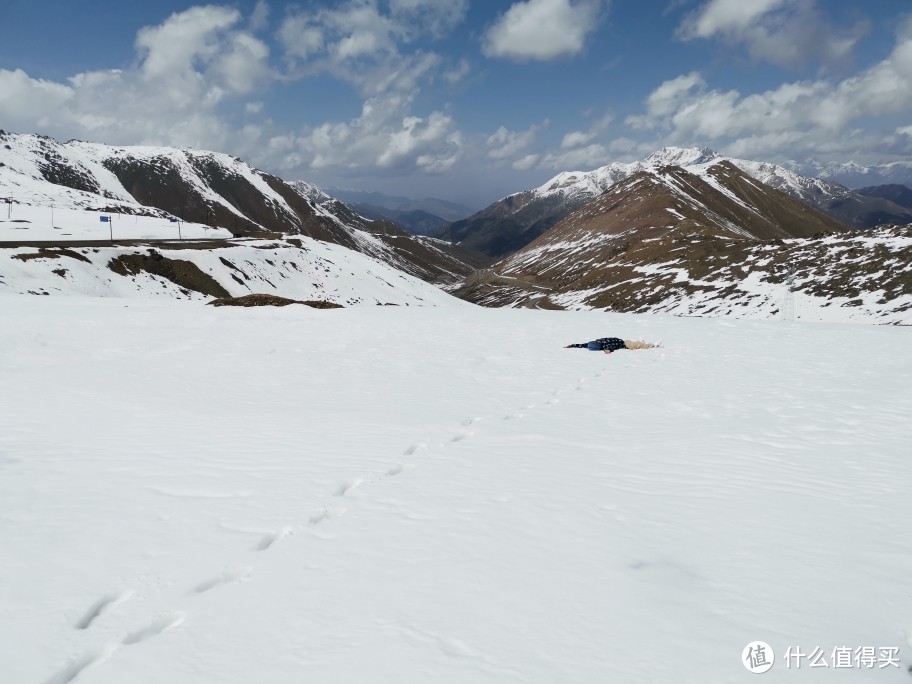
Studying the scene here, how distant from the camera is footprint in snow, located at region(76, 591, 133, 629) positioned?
4.87m

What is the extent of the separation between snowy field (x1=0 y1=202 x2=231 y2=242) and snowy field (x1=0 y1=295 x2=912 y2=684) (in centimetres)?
8170

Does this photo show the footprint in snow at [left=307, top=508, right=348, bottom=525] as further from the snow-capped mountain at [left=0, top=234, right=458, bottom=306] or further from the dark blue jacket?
the snow-capped mountain at [left=0, top=234, right=458, bottom=306]

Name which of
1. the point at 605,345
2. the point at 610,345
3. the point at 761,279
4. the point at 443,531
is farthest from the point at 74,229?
the point at 761,279

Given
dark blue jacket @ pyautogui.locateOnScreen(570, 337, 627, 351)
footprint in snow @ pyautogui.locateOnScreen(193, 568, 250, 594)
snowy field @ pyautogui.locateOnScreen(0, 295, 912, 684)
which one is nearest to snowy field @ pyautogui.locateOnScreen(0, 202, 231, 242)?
snowy field @ pyautogui.locateOnScreen(0, 295, 912, 684)

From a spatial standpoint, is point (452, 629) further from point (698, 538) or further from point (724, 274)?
point (724, 274)

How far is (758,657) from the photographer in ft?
15.5

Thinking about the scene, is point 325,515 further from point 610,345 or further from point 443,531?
point 610,345

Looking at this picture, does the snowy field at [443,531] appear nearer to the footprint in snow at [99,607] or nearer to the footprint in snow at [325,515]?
the footprint in snow at [99,607]

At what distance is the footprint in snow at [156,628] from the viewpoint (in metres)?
4.68

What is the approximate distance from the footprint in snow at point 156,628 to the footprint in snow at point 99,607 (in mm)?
483

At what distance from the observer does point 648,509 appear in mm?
8000

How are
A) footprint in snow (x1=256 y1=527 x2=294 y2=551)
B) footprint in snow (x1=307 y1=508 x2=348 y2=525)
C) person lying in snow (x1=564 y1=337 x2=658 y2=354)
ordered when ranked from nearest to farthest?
1. footprint in snow (x1=256 y1=527 x2=294 y2=551)
2. footprint in snow (x1=307 y1=508 x2=348 y2=525)
3. person lying in snow (x1=564 y1=337 x2=658 y2=354)

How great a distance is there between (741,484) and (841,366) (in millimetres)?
15521

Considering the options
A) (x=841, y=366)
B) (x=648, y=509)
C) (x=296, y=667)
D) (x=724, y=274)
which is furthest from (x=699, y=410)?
(x=724, y=274)
